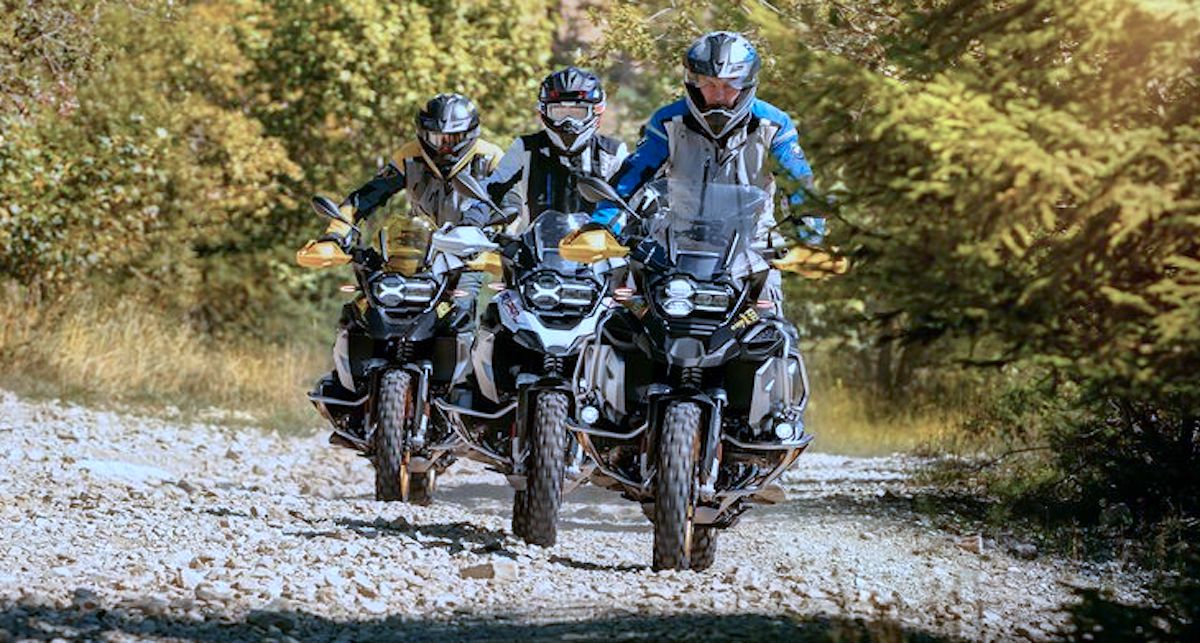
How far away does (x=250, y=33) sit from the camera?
84.3 ft

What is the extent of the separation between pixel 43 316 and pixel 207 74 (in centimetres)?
668

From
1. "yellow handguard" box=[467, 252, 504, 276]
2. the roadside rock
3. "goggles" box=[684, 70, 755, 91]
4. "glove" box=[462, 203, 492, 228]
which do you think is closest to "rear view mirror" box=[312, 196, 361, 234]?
"glove" box=[462, 203, 492, 228]

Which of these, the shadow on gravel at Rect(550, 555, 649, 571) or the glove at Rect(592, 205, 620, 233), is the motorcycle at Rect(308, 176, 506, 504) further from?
the shadow on gravel at Rect(550, 555, 649, 571)

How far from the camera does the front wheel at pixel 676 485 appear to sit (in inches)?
339

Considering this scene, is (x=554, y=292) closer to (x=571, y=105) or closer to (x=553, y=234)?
(x=553, y=234)

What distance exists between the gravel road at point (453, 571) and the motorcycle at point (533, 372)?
317mm

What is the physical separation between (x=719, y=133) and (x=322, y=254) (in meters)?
3.39

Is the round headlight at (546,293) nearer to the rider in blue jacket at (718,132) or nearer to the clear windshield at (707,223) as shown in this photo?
the rider in blue jacket at (718,132)

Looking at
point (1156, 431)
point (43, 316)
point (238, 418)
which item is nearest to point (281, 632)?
point (1156, 431)

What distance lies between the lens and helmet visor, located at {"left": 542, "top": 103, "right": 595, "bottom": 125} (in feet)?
37.0

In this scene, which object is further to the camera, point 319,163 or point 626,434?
point 319,163

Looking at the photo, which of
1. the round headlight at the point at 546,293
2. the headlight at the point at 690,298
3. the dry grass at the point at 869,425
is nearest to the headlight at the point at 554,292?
the round headlight at the point at 546,293

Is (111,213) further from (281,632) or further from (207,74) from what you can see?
(281,632)

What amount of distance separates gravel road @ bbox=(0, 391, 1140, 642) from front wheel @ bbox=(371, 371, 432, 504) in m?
0.21
